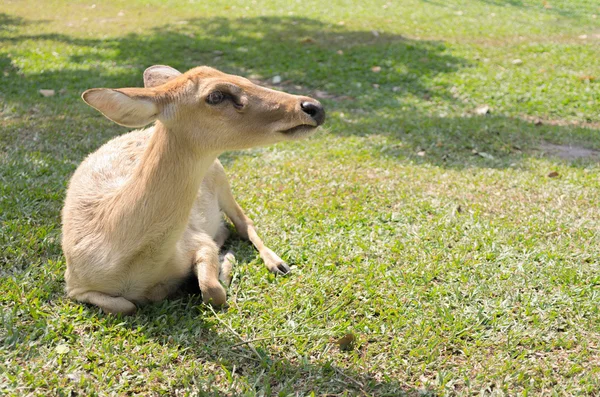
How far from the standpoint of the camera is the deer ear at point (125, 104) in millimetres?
2562

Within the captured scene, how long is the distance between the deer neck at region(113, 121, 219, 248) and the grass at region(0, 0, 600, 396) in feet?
1.79

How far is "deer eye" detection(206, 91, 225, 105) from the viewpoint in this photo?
115 inches

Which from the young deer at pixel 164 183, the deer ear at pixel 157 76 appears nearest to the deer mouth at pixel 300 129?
the young deer at pixel 164 183

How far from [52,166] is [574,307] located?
4.42 metres

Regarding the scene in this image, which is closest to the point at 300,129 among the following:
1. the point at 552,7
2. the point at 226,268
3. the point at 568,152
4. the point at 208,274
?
the point at 208,274

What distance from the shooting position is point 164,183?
2980 mm

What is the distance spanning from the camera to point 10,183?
4.78 m

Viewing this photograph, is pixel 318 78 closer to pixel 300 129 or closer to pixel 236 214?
pixel 236 214

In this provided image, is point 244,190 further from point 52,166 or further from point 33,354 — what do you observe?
point 33,354

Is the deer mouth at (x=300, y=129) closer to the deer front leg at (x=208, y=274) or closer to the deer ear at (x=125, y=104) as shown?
the deer ear at (x=125, y=104)

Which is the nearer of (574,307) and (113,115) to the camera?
(113,115)

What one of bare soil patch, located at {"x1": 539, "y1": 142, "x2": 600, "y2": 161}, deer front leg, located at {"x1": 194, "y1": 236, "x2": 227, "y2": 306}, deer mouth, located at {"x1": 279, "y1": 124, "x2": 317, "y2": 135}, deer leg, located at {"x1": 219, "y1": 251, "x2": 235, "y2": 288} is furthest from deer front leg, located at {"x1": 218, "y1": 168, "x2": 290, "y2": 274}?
bare soil patch, located at {"x1": 539, "y1": 142, "x2": 600, "y2": 161}

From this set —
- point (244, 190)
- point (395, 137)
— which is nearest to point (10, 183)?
point (244, 190)

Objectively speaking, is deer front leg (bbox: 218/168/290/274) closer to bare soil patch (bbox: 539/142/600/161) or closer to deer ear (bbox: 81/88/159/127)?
deer ear (bbox: 81/88/159/127)
